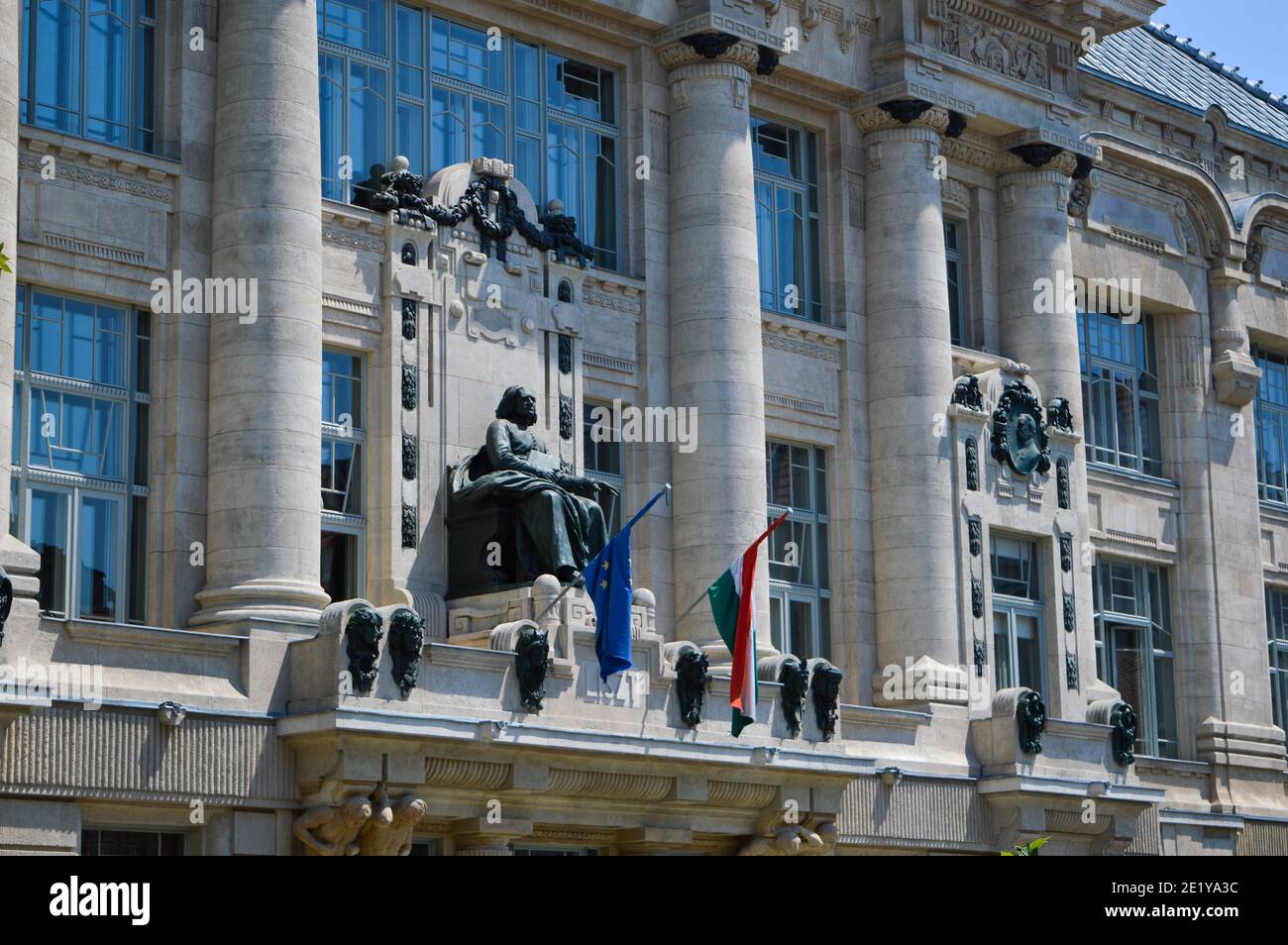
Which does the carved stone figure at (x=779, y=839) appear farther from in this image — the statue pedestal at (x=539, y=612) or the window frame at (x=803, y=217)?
the window frame at (x=803, y=217)

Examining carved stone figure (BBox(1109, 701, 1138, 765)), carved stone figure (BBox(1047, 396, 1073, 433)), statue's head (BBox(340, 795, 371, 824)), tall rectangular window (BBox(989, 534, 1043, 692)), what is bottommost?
statue's head (BBox(340, 795, 371, 824))

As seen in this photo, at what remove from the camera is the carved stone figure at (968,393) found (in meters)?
40.2

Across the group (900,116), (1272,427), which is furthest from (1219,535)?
(900,116)

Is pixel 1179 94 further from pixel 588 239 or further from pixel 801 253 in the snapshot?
pixel 588 239

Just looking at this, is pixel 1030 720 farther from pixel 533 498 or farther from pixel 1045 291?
pixel 533 498

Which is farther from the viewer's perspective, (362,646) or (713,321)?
(713,321)

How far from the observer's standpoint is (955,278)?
1688 inches

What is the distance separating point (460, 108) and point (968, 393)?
10.2 m

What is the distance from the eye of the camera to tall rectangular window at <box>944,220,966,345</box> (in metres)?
42.6

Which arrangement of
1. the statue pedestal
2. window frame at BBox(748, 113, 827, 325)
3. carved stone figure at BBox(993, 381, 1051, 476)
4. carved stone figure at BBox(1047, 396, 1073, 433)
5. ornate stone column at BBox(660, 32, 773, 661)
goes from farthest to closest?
carved stone figure at BBox(1047, 396, 1073, 433) < carved stone figure at BBox(993, 381, 1051, 476) < window frame at BBox(748, 113, 827, 325) < ornate stone column at BBox(660, 32, 773, 661) < the statue pedestal

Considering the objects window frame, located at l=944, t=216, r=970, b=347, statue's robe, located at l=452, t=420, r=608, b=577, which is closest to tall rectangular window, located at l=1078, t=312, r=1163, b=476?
window frame, located at l=944, t=216, r=970, b=347

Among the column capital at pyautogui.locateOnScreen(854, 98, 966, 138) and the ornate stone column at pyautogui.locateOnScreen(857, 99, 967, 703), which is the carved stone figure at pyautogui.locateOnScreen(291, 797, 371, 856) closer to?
the ornate stone column at pyautogui.locateOnScreen(857, 99, 967, 703)

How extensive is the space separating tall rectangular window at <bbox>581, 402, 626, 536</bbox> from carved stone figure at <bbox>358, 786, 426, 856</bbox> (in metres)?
8.01

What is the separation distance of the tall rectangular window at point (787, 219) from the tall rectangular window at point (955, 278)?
3.31m
